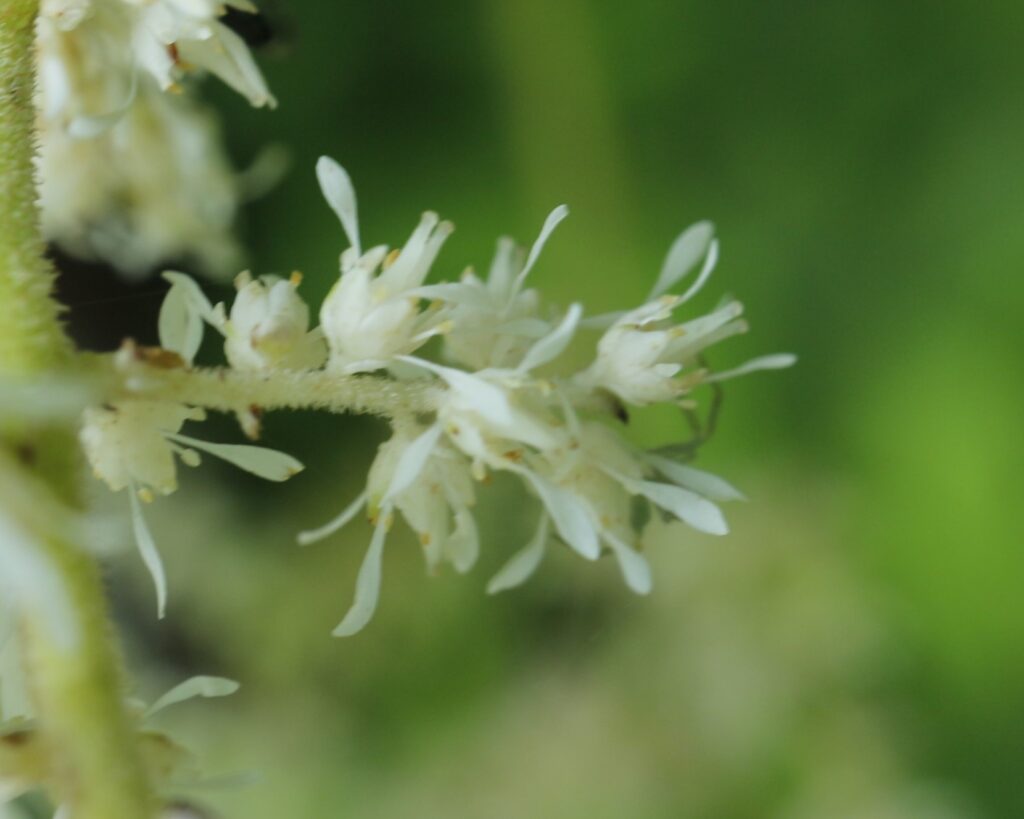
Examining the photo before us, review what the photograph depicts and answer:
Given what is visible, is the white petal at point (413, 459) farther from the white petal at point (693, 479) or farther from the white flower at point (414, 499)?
the white petal at point (693, 479)

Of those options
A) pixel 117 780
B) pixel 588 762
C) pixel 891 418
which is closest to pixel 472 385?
pixel 117 780

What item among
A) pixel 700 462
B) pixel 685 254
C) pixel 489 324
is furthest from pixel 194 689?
pixel 700 462

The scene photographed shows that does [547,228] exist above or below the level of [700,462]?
above

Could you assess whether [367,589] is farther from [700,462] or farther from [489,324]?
[700,462]

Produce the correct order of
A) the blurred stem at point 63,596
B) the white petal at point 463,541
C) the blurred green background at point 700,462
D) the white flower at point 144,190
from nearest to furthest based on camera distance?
the blurred stem at point 63,596
the white petal at point 463,541
the white flower at point 144,190
the blurred green background at point 700,462

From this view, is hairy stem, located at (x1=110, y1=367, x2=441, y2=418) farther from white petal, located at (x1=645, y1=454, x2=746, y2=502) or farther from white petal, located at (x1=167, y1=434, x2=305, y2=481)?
white petal, located at (x1=645, y1=454, x2=746, y2=502)

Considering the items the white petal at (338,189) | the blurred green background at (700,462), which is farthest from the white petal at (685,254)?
the blurred green background at (700,462)
